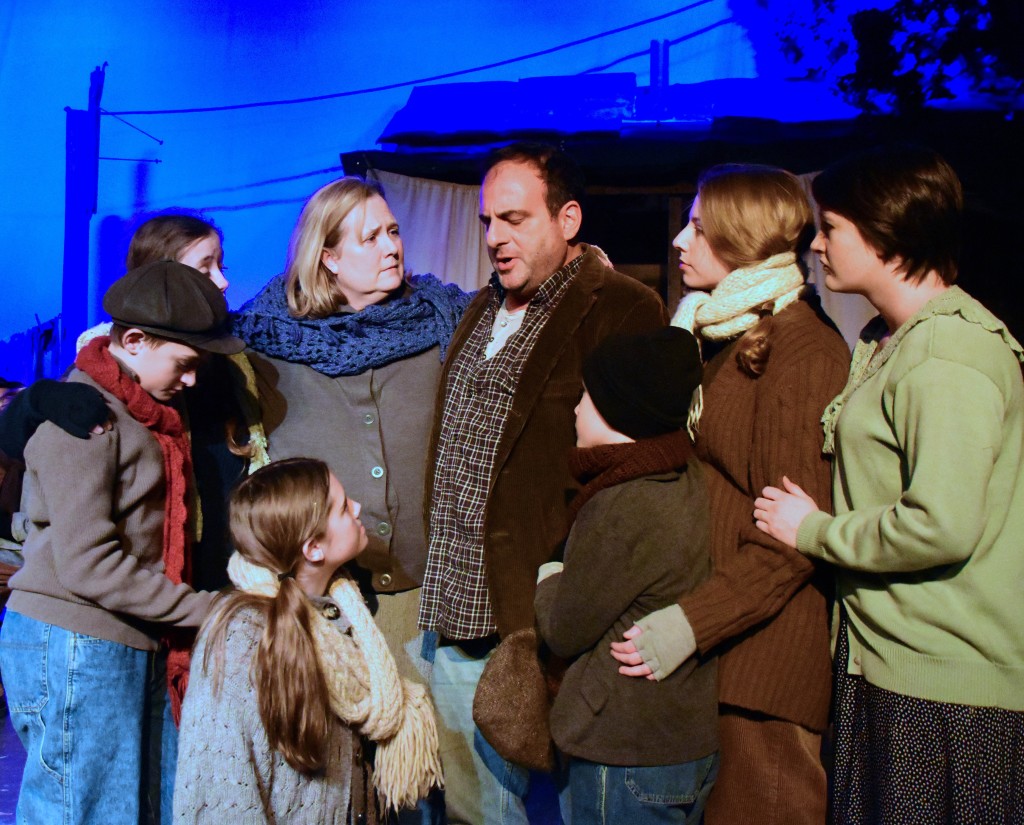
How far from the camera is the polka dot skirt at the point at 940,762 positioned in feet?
4.92

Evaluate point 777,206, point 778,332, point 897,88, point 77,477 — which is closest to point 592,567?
point 778,332

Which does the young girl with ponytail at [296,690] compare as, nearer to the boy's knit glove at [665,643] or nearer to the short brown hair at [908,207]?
the boy's knit glove at [665,643]

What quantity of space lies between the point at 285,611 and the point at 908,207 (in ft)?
4.37

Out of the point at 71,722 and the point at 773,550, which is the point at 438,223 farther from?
the point at 773,550

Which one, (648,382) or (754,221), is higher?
(754,221)

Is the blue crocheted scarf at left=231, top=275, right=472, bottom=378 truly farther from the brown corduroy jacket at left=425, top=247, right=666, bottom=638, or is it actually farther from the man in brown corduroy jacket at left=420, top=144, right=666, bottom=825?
the brown corduroy jacket at left=425, top=247, right=666, bottom=638

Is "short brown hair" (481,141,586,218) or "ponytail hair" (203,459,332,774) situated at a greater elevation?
"short brown hair" (481,141,586,218)

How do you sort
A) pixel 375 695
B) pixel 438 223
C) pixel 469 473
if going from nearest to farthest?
1. pixel 375 695
2. pixel 469 473
3. pixel 438 223

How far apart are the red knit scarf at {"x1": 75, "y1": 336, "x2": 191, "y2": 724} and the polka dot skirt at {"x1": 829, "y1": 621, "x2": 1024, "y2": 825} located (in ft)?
4.60

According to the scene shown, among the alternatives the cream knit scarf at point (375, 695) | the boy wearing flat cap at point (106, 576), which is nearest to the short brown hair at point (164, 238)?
the boy wearing flat cap at point (106, 576)

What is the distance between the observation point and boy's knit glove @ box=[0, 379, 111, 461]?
1.79 meters

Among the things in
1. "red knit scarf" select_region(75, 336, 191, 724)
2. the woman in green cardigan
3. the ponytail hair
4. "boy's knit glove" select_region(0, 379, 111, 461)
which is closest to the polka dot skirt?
the woman in green cardigan

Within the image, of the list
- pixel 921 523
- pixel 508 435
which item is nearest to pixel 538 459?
pixel 508 435

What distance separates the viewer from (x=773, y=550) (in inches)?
64.9
